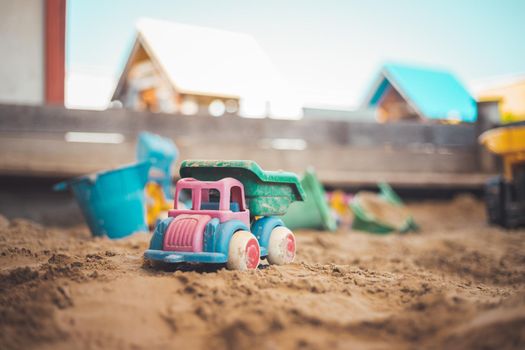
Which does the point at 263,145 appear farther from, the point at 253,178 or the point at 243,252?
the point at 243,252

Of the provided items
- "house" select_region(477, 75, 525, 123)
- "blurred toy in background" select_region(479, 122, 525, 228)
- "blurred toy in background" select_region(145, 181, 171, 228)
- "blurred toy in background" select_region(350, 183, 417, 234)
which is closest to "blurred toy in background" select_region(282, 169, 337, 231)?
"blurred toy in background" select_region(350, 183, 417, 234)

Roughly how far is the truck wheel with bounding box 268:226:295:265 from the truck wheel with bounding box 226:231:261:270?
0.50ft

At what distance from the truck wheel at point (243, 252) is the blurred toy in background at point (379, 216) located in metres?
2.78

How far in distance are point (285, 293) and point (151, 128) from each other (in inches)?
158

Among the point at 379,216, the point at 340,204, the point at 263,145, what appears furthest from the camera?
the point at 263,145

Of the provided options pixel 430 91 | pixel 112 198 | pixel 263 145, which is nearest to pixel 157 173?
pixel 112 198

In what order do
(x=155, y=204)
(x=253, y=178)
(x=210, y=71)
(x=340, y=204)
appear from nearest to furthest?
(x=253, y=178) → (x=155, y=204) → (x=340, y=204) → (x=210, y=71)

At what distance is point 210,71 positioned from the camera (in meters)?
7.43

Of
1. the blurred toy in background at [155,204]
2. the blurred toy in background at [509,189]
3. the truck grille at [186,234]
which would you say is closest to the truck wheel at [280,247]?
the truck grille at [186,234]

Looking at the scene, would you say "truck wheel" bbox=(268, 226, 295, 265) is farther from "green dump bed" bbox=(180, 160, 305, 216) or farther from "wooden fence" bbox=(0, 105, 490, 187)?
"wooden fence" bbox=(0, 105, 490, 187)

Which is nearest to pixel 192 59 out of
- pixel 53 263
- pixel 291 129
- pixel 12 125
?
pixel 291 129

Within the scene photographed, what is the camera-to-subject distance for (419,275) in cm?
214

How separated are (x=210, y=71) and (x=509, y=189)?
465cm

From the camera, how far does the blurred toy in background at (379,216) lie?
A: 452 centimetres
